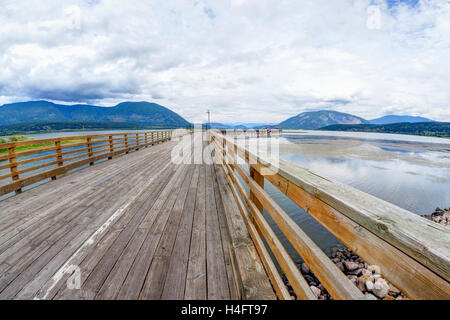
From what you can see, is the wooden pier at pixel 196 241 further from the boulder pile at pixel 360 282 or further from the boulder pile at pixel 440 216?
the boulder pile at pixel 440 216

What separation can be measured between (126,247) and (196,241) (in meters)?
0.89

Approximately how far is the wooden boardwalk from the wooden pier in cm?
1

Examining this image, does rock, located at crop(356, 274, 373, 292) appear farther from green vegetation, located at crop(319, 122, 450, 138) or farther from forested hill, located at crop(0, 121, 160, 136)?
forested hill, located at crop(0, 121, 160, 136)

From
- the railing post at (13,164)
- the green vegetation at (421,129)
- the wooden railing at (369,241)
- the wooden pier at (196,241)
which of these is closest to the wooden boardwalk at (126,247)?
the wooden pier at (196,241)

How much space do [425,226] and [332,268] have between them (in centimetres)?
38

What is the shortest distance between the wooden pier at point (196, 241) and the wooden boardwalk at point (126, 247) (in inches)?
0.5

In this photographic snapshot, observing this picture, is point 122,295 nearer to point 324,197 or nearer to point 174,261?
point 174,261

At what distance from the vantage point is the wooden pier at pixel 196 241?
703mm

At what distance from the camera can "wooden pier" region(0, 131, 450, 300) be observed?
2.31ft

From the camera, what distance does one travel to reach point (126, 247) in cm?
257

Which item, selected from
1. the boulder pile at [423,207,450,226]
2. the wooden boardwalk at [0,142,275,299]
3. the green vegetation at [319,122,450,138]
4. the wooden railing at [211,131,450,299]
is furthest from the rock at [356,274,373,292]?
the green vegetation at [319,122,450,138]

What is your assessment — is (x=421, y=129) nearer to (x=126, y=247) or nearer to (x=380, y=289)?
(x=380, y=289)

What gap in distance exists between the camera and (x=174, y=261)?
2307mm
